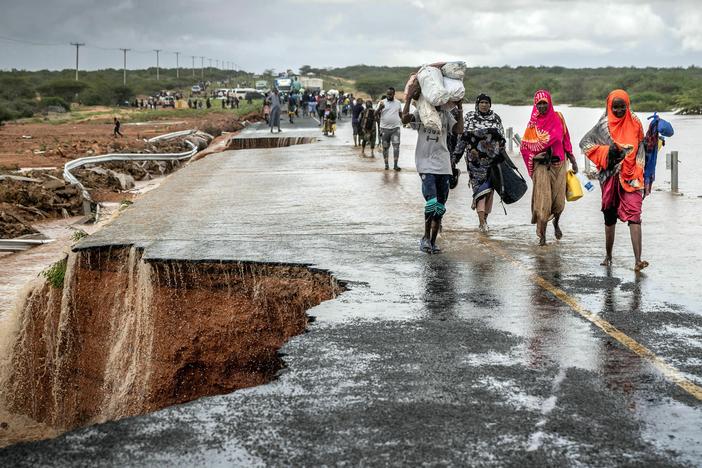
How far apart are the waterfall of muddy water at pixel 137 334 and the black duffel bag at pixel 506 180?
355 centimetres

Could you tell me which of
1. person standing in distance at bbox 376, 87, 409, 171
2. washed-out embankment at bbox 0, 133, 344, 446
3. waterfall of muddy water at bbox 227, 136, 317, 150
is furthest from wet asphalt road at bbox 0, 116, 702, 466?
waterfall of muddy water at bbox 227, 136, 317, 150

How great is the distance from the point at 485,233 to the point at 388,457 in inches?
316

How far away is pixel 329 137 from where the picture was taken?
3881 cm

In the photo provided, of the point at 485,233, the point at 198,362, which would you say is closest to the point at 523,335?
the point at 198,362

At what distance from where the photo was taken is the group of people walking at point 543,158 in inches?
379

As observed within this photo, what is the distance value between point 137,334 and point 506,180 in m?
5.01

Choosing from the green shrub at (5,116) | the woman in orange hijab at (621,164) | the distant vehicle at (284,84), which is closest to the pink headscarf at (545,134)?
the woman in orange hijab at (621,164)

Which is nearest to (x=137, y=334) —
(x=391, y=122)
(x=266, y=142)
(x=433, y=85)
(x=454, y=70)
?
(x=433, y=85)

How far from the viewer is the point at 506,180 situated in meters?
12.2

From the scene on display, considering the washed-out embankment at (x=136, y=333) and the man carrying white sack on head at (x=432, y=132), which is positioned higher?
the man carrying white sack on head at (x=432, y=132)

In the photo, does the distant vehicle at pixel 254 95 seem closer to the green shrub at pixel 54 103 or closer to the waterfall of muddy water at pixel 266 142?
the green shrub at pixel 54 103

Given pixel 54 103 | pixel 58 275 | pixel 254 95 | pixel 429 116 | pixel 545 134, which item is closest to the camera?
pixel 429 116

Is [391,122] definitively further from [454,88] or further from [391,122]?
[454,88]

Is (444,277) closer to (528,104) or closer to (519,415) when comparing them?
(519,415)
